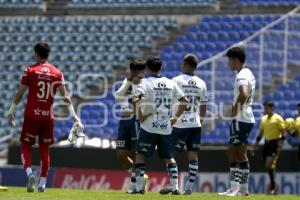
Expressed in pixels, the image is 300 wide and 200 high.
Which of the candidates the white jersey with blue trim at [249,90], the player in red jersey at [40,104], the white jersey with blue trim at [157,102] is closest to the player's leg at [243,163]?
the white jersey with blue trim at [249,90]

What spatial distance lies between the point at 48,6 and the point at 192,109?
20.2 metres

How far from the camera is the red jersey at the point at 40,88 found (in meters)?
14.0

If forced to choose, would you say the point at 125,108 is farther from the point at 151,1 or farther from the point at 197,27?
the point at 151,1

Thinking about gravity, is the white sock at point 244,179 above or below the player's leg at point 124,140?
below

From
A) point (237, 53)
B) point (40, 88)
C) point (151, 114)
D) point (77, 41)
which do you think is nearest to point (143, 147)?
point (151, 114)

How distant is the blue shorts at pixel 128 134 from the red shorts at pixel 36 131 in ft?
5.71

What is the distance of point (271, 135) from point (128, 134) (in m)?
6.27

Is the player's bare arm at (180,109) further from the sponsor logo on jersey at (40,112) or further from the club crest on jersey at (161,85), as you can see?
the sponsor logo on jersey at (40,112)

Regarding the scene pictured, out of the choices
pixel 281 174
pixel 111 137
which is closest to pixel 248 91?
pixel 281 174

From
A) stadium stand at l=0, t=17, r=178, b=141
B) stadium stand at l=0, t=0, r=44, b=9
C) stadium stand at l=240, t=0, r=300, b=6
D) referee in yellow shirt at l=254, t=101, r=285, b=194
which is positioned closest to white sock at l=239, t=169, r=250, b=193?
referee in yellow shirt at l=254, t=101, r=285, b=194

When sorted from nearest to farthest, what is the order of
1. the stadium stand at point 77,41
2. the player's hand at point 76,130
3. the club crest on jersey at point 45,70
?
the club crest on jersey at point 45,70
the player's hand at point 76,130
the stadium stand at point 77,41

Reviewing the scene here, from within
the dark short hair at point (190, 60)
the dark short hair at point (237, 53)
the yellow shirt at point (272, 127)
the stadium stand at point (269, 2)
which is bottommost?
the yellow shirt at point (272, 127)

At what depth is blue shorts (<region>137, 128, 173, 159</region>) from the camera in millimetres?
14031

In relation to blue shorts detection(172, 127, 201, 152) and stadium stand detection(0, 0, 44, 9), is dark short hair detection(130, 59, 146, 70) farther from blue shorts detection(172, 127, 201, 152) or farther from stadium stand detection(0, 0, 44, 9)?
stadium stand detection(0, 0, 44, 9)
